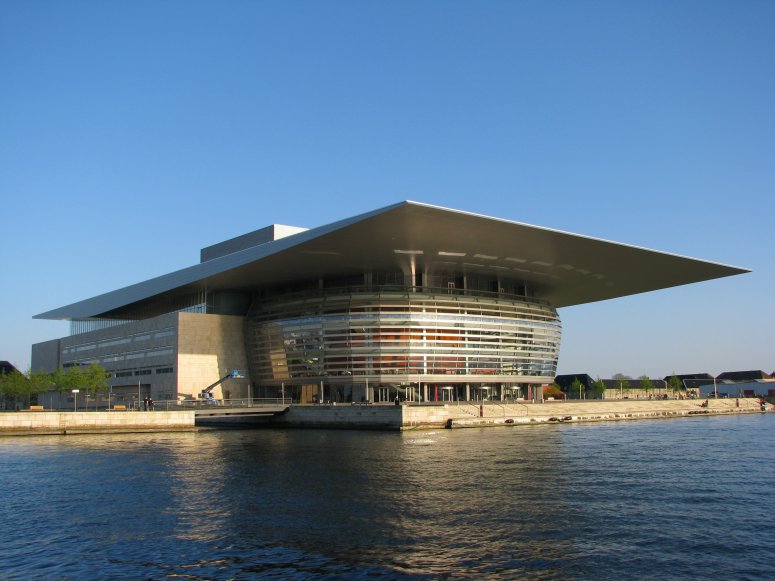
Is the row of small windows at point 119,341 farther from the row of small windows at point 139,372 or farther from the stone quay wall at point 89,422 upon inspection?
the stone quay wall at point 89,422

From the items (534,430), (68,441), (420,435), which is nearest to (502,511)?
(420,435)

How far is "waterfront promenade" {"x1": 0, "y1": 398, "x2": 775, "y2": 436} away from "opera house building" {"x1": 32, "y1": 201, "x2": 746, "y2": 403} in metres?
7.23

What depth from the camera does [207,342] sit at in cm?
6388

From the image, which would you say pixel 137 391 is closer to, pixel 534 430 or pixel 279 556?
pixel 534 430

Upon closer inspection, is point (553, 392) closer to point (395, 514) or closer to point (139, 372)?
point (139, 372)

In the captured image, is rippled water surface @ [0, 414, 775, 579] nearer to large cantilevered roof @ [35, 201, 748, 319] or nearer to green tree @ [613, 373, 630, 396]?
large cantilevered roof @ [35, 201, 748, 319]

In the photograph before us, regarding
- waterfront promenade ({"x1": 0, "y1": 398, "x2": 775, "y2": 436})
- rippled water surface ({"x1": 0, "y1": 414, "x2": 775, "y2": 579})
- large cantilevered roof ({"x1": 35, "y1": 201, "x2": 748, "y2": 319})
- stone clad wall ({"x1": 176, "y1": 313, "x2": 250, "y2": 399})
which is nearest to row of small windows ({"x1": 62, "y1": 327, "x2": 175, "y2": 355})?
stone clad wall ({"x1": 176, "y1": 313, "x2": 250, "y2": 399})

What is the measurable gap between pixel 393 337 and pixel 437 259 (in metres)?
8.08

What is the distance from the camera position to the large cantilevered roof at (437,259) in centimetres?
4441

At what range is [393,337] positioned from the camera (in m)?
58.6

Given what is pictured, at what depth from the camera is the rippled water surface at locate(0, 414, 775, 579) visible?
507 inches

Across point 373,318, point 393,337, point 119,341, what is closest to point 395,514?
point 393,337

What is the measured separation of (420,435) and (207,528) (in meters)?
25.0

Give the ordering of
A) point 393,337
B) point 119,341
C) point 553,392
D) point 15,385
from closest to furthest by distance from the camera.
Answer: point 393,337, point 15,385, point 119,341, point 553,392
